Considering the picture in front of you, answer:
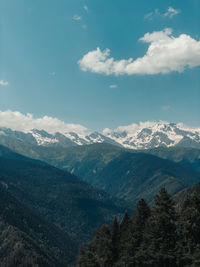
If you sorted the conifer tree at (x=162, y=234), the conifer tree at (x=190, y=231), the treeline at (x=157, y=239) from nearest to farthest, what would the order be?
the conifer tree at (x=190, y=231)
the treeline at (x=157, y=239)
the conifer tree at (x=162, y=234)

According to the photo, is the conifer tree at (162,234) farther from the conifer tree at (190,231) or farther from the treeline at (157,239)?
the conifer tree at (190,231)

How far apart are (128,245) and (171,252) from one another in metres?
10.1

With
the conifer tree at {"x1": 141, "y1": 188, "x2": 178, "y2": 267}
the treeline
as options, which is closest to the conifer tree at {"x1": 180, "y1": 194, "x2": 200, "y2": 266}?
the treeline

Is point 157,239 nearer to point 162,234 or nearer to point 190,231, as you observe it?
point 162,234

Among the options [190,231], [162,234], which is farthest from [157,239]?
[190,231]

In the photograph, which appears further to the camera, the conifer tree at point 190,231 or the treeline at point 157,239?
the treeline at point 157,239

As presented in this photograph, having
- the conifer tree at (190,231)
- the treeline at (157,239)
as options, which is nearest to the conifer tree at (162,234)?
the treeline at (157,239)

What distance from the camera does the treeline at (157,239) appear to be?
152 ft

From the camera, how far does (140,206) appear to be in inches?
2303

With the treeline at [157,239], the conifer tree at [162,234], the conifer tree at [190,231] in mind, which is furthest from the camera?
the conifer tree at [162,234]

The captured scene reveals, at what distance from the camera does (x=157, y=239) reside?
4953 cm

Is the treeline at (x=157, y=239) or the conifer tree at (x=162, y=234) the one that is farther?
the conifer tree at (x=162, y=234)

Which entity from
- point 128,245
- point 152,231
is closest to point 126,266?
point 128,245

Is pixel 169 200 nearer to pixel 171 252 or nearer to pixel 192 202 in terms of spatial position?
pixel 192 202
